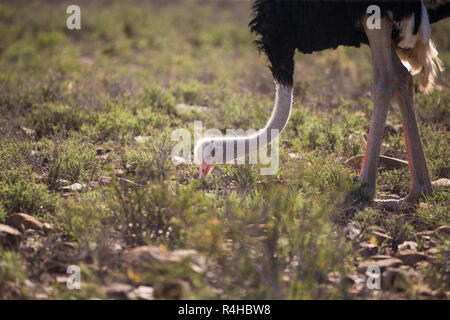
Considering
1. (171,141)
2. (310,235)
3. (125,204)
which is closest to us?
(310,235)

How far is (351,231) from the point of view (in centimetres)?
348

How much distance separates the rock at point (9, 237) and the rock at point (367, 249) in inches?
88.2

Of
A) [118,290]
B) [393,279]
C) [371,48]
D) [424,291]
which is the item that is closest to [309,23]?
[371,48]

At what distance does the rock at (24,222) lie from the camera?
335cm

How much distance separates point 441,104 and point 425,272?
3.94 m

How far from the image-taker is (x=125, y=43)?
1127 centimetres

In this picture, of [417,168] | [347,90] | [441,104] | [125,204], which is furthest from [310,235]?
[347,90]

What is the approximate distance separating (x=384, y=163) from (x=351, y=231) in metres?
1.59

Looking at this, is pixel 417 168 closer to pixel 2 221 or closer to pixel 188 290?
pixel 188 290

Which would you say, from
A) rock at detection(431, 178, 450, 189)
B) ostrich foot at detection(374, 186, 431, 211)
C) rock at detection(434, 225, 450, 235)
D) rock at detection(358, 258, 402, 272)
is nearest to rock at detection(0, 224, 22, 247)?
rock at detection(358, 258, 402, 272)

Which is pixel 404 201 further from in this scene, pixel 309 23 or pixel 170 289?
pixel 170 289

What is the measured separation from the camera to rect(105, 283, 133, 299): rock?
108 inches

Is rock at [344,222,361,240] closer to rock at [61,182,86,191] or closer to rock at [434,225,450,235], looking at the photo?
rock at [434,225,450,235]
